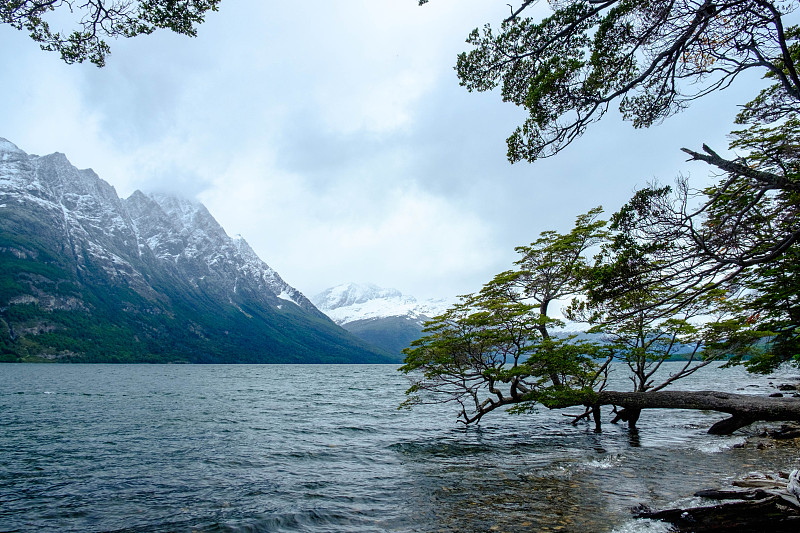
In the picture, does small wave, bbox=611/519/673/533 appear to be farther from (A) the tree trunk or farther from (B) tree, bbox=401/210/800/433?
(A) the tree trunk

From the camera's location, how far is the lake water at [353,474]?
1109 centimetres

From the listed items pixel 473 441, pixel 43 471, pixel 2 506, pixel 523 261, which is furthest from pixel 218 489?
pixel 523 261

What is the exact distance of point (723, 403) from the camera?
20.3 meters

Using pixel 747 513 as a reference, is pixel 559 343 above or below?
above

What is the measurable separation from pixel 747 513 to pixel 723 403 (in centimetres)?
1620

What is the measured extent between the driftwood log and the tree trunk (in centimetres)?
1274

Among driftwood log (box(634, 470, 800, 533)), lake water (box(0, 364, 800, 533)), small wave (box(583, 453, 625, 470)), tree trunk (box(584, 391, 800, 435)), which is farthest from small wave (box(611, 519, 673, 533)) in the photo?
tree trunk (box(584, 391, 800, 435))

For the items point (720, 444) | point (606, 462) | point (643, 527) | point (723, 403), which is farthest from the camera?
point (723, 403)

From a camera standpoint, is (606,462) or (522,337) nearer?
(606,462)

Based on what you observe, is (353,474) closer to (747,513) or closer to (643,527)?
(643,527)

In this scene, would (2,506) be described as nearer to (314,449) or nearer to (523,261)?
(314,449)

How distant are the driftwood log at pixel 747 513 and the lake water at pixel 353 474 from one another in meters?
0.77

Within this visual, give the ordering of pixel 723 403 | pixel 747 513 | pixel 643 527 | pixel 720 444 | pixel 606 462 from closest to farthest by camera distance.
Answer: pixel 747 513, pixel 643 527, pixel 606 462, pixel 720 444, pixel 723 403

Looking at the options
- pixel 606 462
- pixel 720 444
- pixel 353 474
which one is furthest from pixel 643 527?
pixel 720 444
